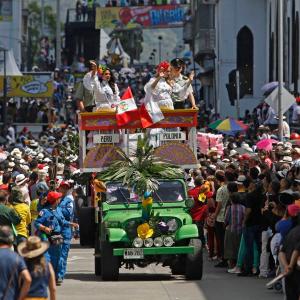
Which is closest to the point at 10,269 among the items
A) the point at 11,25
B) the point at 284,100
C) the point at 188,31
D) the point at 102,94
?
the point at 102,94

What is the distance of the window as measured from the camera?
232 feet

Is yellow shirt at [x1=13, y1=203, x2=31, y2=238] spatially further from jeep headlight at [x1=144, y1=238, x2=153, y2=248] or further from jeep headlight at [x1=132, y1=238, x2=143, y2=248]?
jeep headlight at [x1=144, y1=238, x2=153, y2=248]

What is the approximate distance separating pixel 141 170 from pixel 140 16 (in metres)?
79.8

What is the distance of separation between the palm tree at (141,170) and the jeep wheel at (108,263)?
122 cm

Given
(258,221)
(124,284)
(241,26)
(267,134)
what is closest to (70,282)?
(124,284)

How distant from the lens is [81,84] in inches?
1071

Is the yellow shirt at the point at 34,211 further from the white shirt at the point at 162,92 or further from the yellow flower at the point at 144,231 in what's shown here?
the white shirt at the point at 162,92

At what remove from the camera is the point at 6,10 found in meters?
104

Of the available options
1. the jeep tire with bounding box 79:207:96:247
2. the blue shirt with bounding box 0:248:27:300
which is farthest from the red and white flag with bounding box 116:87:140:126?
the blue shirt with bounding box 0:248:27:300

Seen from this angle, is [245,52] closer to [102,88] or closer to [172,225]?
[102,88]

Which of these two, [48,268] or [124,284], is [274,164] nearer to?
[124,284]

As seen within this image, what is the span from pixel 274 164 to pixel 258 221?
15.3ft

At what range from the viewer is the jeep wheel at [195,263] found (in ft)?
76.7

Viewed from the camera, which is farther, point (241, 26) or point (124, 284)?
point (241, 26)
